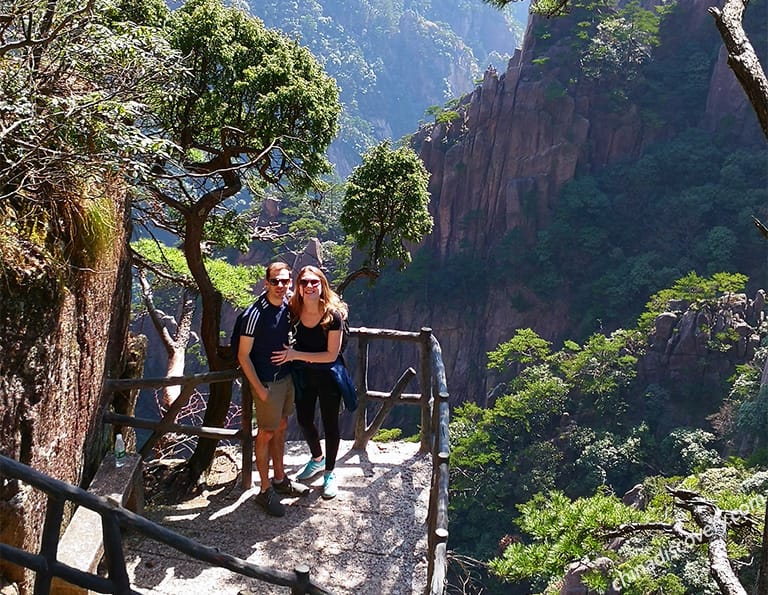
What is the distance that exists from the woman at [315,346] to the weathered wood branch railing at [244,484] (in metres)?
0.39

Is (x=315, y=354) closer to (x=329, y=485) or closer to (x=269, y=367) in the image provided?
(x=269, y=367)

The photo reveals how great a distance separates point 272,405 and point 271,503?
55 cm

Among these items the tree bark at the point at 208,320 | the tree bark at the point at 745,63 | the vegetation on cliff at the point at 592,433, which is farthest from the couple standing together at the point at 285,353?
the vegetation on cliff at the point at 592,433

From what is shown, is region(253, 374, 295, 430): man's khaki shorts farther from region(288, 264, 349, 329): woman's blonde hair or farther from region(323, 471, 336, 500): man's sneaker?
region(323, 471, 336, 500): man's sneaker

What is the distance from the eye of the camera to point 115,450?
3445 millimetres

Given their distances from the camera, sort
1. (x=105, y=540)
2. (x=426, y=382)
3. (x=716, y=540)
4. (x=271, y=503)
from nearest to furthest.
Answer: (x=105, y=540) → (x=716, y=540) → (x=271, y=503) → (x=426, y=382)

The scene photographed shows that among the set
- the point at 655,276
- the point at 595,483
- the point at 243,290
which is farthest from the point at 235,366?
the point at 655,276

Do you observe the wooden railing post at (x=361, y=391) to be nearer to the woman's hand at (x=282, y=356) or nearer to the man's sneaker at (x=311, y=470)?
the man's sneaker at (x=311, y=470)

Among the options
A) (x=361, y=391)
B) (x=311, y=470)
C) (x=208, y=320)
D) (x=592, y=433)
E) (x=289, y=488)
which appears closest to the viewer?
(x=289, y=488)

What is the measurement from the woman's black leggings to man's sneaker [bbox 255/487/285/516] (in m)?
0.35

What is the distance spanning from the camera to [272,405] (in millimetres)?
3535

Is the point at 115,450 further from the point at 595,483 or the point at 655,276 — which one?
the point at 655,276

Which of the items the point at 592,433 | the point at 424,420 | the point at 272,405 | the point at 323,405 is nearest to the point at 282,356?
the point at 272,405

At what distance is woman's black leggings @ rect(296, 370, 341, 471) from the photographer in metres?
3.61
